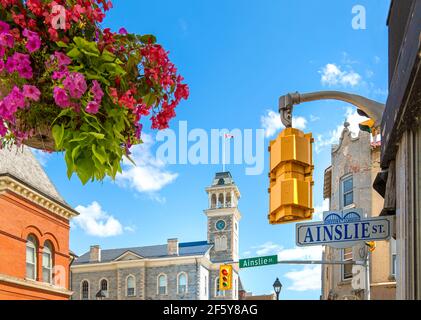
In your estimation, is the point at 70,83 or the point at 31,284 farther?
the point at 31,284

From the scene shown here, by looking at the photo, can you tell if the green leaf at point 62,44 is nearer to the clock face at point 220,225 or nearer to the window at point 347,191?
the window at point 347,191

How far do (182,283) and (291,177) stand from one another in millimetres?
48583

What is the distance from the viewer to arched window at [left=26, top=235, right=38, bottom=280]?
21.3 m

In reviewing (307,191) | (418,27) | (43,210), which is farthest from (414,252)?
(43,210)

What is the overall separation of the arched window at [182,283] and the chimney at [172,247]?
282 centimetres

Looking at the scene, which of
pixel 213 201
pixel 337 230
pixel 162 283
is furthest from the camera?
pixel 213 201

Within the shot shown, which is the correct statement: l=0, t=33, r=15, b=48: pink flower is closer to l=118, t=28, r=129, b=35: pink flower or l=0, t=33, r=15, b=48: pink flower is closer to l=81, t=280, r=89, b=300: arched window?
l=118, t=28, r=129, b=35: pink flower

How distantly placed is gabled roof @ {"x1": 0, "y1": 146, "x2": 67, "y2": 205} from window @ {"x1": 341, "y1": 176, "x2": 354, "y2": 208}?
12.5m

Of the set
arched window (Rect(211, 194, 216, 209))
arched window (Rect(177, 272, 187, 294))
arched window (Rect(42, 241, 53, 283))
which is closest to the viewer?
arched window (Rect(42, 241, 53, 283))

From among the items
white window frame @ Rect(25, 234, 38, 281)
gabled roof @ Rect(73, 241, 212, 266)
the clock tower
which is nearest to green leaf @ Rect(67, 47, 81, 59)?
white window frame @ Rect(25, 234, 38, 281)

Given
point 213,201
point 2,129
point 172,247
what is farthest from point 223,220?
point 2,129

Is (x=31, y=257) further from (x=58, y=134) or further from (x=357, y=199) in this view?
(x=58, y=134)

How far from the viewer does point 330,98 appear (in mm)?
5930

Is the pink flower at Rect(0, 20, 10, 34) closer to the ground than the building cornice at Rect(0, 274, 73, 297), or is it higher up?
higher up
